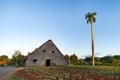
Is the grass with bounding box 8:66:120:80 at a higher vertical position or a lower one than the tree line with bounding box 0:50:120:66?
lower

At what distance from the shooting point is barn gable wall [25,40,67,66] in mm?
59031

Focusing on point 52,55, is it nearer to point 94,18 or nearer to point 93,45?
point 93,45

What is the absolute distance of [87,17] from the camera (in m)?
64.4

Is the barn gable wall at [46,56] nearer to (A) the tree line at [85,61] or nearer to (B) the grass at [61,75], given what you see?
(A) the tree line at [85,61]

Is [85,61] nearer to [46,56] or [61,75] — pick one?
[46,56]

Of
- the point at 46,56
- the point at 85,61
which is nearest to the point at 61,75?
the point at 46,56

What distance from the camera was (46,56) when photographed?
198ft

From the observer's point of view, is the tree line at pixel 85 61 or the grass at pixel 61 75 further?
the tree line at pixel 85 61

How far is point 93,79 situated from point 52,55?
34.5 metres

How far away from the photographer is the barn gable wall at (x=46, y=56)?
59031 millimetres

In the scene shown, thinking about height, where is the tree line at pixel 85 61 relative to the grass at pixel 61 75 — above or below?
above

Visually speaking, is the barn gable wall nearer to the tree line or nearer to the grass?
the tree line

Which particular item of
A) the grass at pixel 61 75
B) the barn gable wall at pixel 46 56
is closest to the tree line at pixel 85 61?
the barn gable wall at pixel 46 56

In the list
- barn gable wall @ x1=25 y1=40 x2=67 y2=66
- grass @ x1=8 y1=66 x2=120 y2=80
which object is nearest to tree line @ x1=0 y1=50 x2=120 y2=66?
barn gable wall @ x1=25 y1=40 x2=67 y2=66
